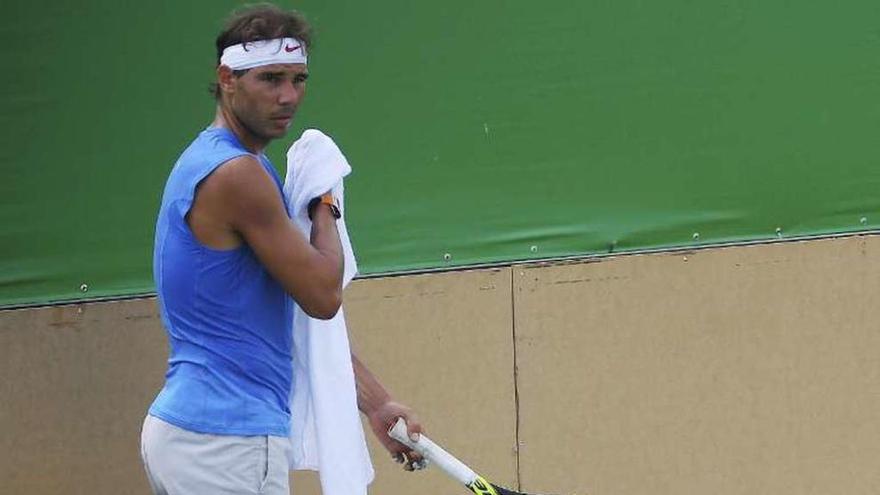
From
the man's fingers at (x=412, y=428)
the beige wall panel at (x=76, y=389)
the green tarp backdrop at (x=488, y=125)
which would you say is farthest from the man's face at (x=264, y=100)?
the beige wall panel at (x=76, y=389)

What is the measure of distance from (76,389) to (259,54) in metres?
2.46

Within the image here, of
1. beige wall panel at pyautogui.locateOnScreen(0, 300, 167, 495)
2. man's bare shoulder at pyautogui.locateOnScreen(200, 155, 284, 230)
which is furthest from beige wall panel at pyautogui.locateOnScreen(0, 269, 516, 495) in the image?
man's bare shoulder at pyautogui.locateOnScreen(200, 155, 284, 230)

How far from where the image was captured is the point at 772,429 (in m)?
5.70

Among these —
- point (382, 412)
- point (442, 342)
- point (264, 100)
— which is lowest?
point (382, 412)

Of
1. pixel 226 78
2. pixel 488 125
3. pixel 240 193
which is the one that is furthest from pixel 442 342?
pixel 240 193

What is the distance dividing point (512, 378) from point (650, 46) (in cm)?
125

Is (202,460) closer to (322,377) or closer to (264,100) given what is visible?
(322,377)

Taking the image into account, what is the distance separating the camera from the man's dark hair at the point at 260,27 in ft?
11.5

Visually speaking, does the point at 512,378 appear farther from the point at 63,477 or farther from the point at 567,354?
the point at 63,477

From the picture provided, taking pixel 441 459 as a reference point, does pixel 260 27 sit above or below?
above

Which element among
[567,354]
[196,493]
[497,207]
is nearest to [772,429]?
[567,354]

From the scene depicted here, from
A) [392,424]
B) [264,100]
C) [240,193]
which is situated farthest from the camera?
[392,424]

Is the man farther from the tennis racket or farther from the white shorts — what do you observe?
the tennis racket

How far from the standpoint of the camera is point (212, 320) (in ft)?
11.0
